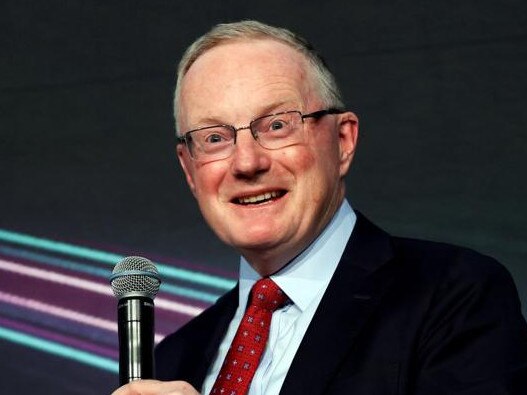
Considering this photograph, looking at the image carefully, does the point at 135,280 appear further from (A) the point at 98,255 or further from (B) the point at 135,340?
(A) the point at 98,255

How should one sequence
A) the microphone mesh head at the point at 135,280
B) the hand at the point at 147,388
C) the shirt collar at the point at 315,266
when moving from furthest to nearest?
the shirt collar at the point at 315,266, the microphone mesh head at the point at 135,280, the hand at the point at 147,388

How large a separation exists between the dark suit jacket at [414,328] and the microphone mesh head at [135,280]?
1.14ft

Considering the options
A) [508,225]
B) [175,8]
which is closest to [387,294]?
[508,225]

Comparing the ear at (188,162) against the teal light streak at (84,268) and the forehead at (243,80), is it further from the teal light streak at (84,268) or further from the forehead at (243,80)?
the teal light streak at (84,268)

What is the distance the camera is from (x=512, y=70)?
3.80 m

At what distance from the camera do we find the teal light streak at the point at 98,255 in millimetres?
3811

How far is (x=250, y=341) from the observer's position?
2.46 m

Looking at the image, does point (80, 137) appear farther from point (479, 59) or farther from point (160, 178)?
point (479, 59)

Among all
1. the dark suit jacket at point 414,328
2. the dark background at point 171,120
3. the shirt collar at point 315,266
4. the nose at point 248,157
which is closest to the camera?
the dark suit jacket at point 414,328

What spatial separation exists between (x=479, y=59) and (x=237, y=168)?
1.64 m

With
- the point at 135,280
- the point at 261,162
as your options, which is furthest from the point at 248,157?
the point at 135,280

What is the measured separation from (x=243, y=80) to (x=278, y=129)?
11cm

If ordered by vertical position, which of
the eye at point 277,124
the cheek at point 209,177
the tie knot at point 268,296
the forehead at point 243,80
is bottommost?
the tie knot at point 268,296

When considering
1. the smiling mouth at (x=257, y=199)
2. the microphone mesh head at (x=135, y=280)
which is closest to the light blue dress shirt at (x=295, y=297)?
the smiling mouth at (x=257, y=199)
